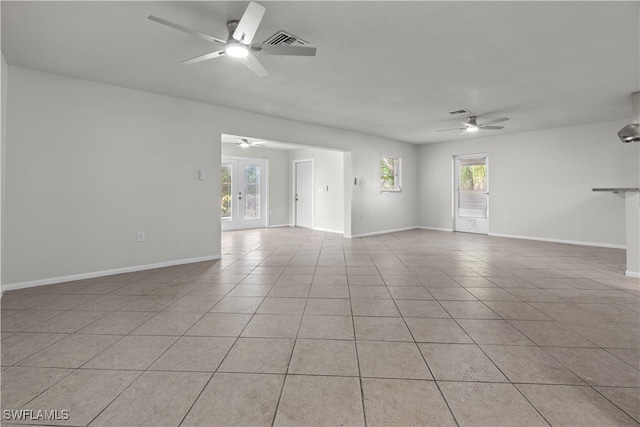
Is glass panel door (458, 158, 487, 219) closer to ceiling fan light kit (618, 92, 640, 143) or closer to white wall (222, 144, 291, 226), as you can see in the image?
ceiling fan light kit (618, 92, 640, 143)

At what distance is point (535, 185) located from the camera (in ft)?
21.3

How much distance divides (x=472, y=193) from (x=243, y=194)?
6452 mm

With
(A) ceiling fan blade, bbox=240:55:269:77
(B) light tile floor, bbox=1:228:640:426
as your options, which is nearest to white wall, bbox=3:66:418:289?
(B) light tile floor, bbox=1:228:640:426

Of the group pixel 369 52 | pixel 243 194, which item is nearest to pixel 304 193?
pixel 243 194

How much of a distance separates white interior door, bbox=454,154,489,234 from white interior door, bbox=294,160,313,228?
4121mm

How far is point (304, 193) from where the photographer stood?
8859 millimetres

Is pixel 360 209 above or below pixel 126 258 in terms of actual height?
above

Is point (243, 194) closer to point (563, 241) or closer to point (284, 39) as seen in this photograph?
point (284, 39)

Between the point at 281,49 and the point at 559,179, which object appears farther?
the point at 559,179

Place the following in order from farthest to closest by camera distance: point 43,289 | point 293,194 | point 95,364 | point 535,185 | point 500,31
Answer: point 293,194 → point 535,185 → point 43,289 → point 500,31 → point 95,364

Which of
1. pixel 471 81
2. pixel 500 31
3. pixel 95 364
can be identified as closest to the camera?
pixel 95 364

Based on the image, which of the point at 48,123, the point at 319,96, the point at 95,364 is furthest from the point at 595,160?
the point at 48,123

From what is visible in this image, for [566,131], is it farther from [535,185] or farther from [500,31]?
[500,31]

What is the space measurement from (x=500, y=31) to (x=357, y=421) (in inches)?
124
